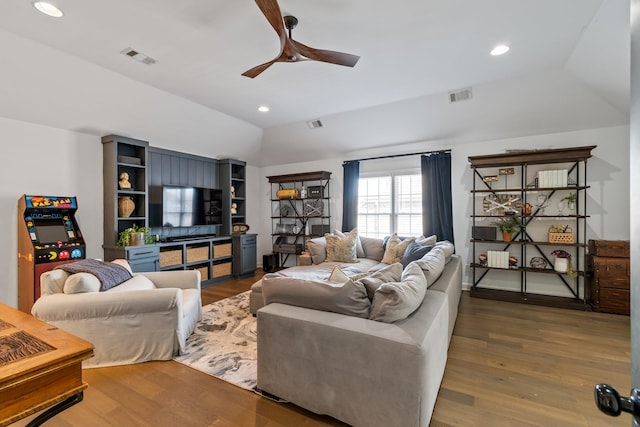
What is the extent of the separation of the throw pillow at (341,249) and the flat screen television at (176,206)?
2.53 meters

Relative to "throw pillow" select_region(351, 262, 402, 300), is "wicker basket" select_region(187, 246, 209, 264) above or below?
below

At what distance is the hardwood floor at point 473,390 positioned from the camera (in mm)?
1946

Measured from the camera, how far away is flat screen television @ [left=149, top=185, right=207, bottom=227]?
4953 mm

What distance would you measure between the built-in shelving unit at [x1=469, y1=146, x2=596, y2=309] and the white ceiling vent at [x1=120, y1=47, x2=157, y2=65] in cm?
450

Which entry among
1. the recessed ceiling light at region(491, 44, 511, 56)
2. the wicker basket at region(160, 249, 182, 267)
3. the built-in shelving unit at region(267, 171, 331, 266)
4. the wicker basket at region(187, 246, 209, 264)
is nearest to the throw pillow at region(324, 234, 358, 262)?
the built-in shelving unit at region(267, 171, 331, 266)

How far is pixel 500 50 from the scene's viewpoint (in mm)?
3092

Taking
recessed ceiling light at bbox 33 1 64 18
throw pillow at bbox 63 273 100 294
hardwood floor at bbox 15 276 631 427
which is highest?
recessed ceiling light at bbox 33 1 64 18

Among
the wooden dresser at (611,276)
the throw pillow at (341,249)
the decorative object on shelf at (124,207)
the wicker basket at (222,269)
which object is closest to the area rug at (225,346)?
the wicker basket at (222,269)

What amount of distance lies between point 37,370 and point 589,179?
586 cm

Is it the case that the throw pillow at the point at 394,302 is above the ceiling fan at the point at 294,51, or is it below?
below

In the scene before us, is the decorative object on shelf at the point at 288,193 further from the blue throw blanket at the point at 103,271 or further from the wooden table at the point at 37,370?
the wooden table at the point at 37,370

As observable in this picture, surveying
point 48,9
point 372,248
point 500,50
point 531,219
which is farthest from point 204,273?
point 531,219

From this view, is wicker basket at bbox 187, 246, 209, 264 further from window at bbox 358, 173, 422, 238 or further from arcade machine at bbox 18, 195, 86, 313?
window at bbox 358, 173, 422, 238

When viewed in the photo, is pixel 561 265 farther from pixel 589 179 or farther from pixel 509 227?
pixel 589 179
